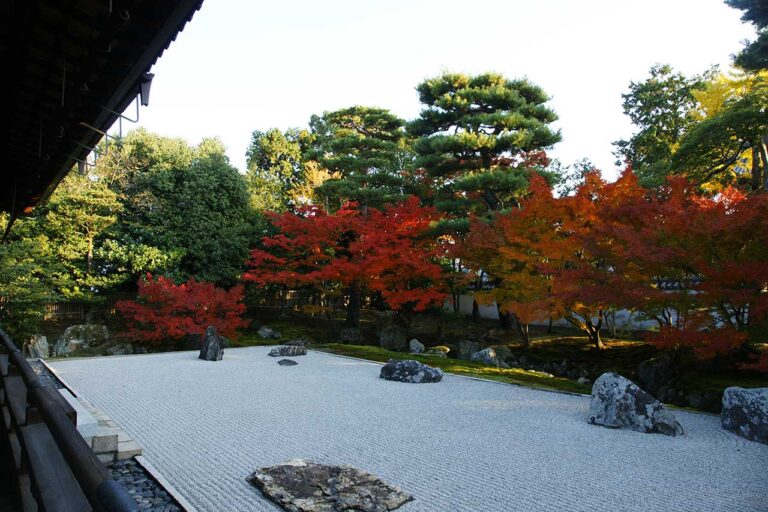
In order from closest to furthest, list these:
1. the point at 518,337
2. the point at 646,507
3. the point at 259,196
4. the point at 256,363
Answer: the point at 646,507 < the point at 256,363 < the point at 518,337 < the point at 259,196

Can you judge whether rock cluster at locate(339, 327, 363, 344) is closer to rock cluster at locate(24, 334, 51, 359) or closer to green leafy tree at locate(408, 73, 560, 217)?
green leafy tree at locate(408, 73, 560, 217)

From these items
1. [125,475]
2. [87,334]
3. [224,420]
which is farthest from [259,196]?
[125,475]

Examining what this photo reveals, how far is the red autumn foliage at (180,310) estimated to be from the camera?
1219cm

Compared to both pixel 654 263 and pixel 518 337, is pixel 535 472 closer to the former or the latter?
pixel 654 263

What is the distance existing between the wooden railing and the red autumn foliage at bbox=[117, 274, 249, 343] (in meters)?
9.77

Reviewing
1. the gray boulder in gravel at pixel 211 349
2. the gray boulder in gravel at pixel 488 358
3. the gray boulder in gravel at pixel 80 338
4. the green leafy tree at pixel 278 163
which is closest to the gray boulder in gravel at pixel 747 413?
the gray boulder in gravel at pixel 488 358

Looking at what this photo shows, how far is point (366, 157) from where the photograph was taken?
54.6 ft

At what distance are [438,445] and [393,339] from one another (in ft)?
33.7

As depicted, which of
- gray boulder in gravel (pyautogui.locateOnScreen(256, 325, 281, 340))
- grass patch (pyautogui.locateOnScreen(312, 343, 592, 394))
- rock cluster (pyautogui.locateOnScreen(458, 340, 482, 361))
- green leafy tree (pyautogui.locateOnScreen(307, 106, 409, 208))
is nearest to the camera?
grass patch (pyautogui.locateOnScreen(312, 343, 592, 394))

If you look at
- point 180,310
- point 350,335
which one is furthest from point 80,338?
point 350,335

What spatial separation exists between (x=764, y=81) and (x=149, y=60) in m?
16.2

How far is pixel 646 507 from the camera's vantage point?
10.4 feet

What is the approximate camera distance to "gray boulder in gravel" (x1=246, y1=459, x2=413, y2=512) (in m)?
3.07

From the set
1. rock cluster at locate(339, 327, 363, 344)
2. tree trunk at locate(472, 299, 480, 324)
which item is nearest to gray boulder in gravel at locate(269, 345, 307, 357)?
rock cluster at locate(339, 327, 363, 344)
